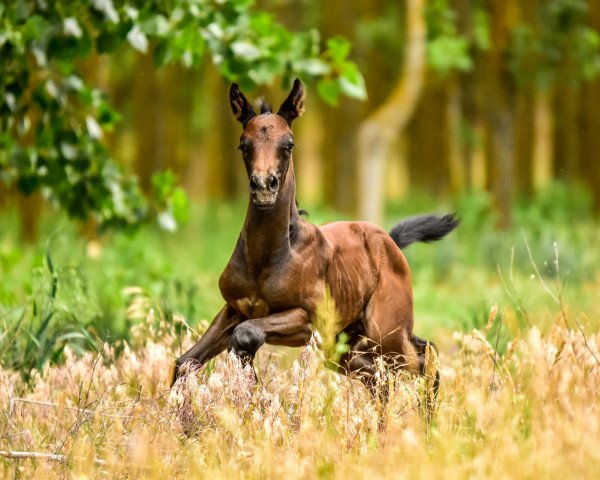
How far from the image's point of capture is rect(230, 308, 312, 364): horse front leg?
4859 mm

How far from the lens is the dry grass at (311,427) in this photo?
13.2ft

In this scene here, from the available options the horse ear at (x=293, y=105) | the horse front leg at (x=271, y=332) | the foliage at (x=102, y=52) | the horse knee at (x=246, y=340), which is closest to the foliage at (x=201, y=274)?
the foliage at (x=102, y=52)

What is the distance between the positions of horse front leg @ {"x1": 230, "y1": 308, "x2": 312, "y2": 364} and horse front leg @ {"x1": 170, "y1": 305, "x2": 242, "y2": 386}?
285 mm

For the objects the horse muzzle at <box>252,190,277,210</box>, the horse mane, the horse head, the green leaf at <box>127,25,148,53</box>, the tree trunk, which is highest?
the green leaf at <box>127,25,148,53</box>

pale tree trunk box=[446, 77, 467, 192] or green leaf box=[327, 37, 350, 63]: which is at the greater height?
green leaf box=[327, 37, 350, 63]

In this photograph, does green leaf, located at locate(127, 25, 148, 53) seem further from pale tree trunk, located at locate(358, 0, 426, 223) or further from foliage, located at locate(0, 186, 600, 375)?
pale tree trunk, located at locate(358, 0, 426, 223)

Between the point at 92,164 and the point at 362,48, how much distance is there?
14761mm

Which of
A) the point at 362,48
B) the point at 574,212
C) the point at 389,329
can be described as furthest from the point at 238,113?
the point at 574,212

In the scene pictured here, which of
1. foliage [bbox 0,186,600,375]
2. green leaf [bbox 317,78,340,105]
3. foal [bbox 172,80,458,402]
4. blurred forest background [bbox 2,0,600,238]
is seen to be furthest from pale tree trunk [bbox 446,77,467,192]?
foal [bbox 172,80,458,402]

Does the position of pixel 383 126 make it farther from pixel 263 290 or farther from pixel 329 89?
pixel 263 290

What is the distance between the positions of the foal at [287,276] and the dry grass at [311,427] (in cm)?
20

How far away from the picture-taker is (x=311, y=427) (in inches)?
174

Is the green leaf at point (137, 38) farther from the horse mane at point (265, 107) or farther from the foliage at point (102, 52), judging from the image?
the horse mane at point (265, 107)

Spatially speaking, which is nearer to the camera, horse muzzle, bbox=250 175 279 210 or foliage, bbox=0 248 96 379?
horse muzzle, bbox=250 175 279 210
